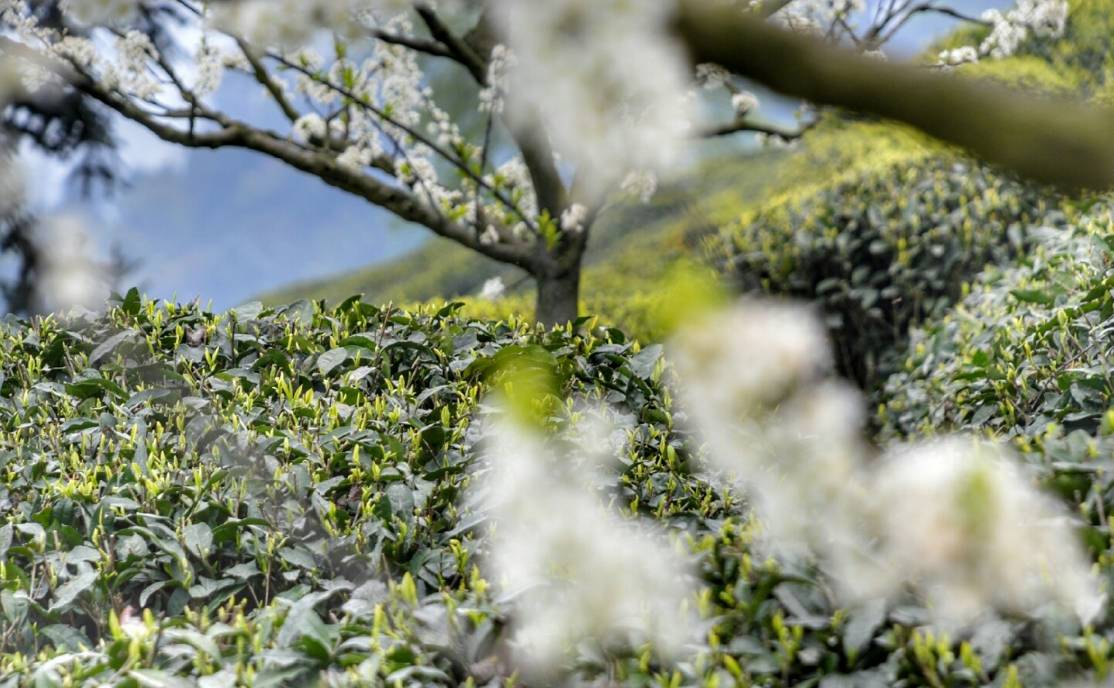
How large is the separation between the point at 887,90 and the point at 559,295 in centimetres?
478

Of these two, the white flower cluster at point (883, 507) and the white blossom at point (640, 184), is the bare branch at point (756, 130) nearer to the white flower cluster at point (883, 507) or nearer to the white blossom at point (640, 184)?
the white blossom at point (640, 184)

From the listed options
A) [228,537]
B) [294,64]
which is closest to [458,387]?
[228,537]

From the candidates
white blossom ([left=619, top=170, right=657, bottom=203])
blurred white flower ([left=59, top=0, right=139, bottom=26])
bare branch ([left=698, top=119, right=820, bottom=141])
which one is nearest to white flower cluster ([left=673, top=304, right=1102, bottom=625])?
blurred white flower ([left=59, top=0, right=139, bottom=26])

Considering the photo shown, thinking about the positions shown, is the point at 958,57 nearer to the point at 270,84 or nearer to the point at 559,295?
the point at 559,295

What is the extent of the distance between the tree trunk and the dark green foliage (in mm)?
938

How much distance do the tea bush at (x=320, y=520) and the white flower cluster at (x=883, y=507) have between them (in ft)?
0.24

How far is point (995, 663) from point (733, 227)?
5.30m

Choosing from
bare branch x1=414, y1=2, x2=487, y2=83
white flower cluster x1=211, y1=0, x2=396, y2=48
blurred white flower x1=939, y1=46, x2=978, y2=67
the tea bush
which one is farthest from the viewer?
blurred white flower x1=939, y1=46, x2=978, y2=67

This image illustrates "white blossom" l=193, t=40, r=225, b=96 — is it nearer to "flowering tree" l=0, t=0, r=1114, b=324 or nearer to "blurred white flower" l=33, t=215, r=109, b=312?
"flowering tree" l=0, t=0, r=1114, b=324

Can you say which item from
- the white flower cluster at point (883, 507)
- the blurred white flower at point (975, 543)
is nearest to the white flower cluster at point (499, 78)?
the white flower cluster at point (883, 507)

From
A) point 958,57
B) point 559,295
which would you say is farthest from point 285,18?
point 958,57

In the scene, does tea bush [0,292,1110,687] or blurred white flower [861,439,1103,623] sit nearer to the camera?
blurred white flower [861,439,1103,623]

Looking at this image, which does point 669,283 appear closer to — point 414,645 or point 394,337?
point 414,645

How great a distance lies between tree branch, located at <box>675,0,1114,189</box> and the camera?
1.44 m
